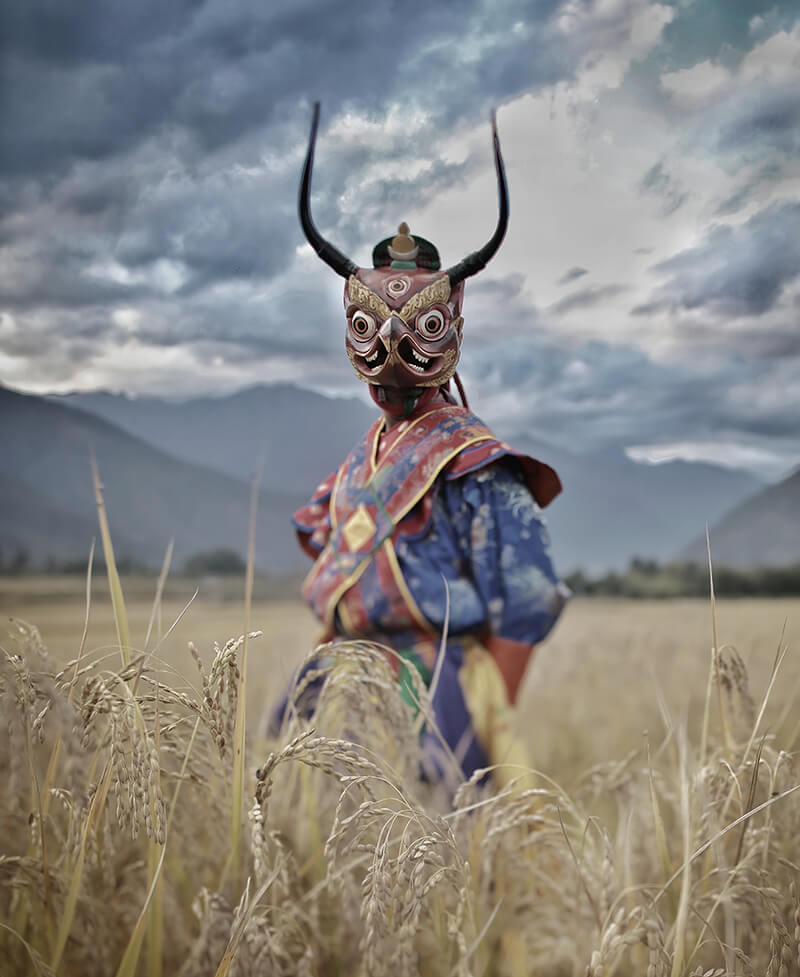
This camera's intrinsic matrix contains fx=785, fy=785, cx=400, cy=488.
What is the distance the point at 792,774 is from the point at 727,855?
46 cm

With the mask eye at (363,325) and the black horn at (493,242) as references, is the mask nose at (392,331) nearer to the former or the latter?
the mask eye at (363,325)

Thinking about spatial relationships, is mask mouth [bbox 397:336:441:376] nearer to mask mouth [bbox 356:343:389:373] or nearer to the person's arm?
mask mouth [bbox 356:343:389:373]

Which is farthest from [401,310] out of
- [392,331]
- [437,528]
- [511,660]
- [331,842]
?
[331,842]

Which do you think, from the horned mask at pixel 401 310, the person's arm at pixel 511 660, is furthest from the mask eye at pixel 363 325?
the person's arm at pixel 511 660

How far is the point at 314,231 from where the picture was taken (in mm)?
1497

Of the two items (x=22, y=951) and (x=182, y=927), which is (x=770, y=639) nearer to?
(x=182, y=927)

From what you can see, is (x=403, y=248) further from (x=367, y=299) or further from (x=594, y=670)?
(x=594, y=670)

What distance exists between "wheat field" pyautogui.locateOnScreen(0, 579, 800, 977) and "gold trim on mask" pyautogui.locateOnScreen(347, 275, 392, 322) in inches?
27.3

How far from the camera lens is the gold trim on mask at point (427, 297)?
1.46 m

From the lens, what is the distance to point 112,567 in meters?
0.88

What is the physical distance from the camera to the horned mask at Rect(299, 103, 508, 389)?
146 centimetres

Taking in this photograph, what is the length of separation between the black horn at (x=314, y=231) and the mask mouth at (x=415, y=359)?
0.19 m

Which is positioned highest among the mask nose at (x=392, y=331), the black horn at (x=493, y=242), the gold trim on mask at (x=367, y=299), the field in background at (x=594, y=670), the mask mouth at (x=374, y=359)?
the black horn at (x=493, y=242)

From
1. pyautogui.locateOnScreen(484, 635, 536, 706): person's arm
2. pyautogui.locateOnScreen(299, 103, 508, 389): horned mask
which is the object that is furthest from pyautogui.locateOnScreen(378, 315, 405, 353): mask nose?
pyautogui.locateOnScreen(484, 635, 536, 706): person's arm
